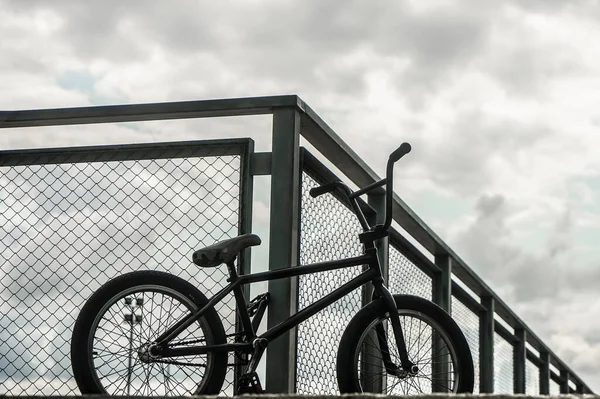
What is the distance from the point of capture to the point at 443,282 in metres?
6.82

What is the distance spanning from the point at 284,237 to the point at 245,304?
0.34m

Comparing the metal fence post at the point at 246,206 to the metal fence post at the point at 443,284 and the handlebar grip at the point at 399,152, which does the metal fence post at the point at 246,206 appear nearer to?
the handlebar grip at the point at 399,152

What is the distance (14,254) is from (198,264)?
1284mm

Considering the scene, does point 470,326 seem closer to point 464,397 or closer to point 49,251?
point 49,251

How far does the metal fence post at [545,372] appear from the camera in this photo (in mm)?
12317

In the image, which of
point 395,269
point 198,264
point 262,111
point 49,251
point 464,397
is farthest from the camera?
point 395,269

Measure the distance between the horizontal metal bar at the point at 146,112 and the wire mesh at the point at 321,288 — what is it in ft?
1.42

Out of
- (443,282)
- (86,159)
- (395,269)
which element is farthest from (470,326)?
(86,159)

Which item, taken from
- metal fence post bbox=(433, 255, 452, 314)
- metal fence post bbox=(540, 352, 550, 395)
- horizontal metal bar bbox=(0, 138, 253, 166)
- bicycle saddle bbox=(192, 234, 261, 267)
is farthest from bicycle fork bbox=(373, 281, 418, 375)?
metal fence post bbox=(540, 352, 550, 395)

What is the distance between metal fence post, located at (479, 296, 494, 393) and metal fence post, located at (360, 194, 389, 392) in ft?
11.2

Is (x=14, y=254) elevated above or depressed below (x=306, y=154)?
below

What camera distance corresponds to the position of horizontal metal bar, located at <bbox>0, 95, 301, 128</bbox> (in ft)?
12.7

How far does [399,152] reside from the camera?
3818mm

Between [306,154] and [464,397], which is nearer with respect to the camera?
[464,397]
